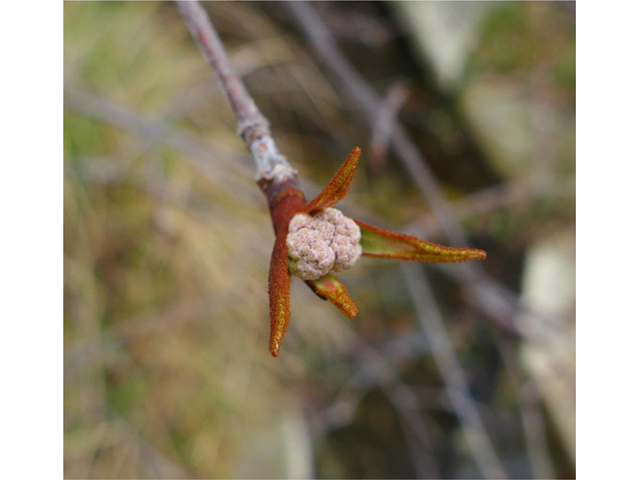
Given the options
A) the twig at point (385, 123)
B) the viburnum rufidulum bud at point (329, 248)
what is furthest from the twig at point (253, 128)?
the twig at point (385, 123)

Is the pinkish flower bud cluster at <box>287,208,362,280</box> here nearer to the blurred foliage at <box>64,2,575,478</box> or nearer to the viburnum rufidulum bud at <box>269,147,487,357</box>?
the viburnum rufidulum bud at <box>269,147,487,357</box>

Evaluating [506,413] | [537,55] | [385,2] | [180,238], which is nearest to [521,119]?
[537,55]

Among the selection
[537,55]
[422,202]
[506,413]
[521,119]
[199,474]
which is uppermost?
[537,55]

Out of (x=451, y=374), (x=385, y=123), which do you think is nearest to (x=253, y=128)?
(x=385, y=123)

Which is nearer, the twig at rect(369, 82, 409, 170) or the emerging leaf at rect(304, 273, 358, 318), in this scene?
the emerging leaf at rect(304, 273, 358, 318)

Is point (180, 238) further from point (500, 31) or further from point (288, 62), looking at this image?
point (500, 31)

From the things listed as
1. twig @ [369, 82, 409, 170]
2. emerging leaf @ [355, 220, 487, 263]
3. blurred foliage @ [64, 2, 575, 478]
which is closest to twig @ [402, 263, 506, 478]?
blurred foliage @ [64, 2, 575, 478]

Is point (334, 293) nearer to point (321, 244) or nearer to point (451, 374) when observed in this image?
point (321, 244)
